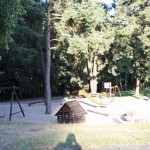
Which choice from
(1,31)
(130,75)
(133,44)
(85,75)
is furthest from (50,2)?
(130,75)

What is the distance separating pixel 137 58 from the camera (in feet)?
111

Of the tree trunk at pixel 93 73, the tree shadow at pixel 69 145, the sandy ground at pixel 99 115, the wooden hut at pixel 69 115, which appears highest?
the tree trunk at pixel 93 73

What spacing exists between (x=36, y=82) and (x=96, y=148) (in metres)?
27.9

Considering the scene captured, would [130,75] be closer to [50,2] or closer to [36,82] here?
[36,82]

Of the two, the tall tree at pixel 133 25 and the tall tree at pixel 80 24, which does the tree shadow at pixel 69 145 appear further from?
the tall tree at pixel 133 25

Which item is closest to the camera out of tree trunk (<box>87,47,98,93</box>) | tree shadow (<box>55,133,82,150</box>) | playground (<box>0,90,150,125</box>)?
tree shadow (<box>55,133,82,150</box>)

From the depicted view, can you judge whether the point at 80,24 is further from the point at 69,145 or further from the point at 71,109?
the point at 69,145

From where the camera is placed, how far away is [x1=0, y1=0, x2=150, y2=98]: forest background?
1975cm

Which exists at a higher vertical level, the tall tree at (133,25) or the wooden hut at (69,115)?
the tall tree at (133,25)

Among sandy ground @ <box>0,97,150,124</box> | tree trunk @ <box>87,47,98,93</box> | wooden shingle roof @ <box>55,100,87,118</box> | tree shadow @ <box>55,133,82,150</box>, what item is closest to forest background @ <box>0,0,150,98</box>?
tree trunk @ <box>87,47,98,93</box>

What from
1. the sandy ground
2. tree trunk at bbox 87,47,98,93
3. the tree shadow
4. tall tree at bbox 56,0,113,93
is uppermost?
tall tree at bbox 56,0,113,93

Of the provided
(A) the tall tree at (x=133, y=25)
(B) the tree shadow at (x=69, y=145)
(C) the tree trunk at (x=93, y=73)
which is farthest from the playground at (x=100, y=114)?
(C) the tree trunk at (x=93, y=73)

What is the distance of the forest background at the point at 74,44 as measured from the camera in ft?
64.8

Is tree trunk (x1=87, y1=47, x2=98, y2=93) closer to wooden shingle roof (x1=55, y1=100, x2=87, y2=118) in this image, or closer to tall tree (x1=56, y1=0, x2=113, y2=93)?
tall tree (x1=56, y1=0, x2=113, y2=93)
